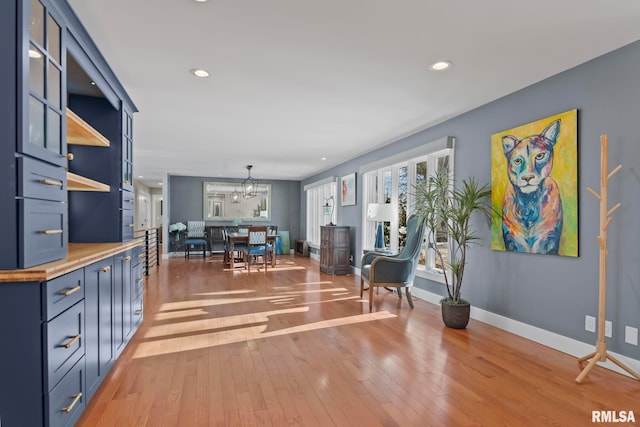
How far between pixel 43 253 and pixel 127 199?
173cm

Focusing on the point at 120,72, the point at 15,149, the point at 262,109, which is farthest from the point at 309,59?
the point at 15,149

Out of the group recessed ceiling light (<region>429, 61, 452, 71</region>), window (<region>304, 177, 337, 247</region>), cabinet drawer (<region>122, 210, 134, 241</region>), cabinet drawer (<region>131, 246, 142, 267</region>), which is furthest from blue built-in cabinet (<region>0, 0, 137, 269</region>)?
window (<region>304, 177, 337, 247</region>)

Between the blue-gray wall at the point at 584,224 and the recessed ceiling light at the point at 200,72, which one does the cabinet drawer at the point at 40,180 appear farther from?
the blue-gray wall at the point at 584,224

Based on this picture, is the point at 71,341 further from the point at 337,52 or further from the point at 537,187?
the point at 537,187

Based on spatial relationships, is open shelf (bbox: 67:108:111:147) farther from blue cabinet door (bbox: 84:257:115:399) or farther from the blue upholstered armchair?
the blue upholstered armchair

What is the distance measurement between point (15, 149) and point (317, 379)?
2.10m

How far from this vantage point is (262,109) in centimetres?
402

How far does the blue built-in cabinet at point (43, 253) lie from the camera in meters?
1.44

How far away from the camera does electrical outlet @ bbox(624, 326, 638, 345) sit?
Answer: 2473 millimetres

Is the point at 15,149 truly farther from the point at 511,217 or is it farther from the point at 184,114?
the point at 511,217

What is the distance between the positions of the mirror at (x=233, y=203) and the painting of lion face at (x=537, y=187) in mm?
8237

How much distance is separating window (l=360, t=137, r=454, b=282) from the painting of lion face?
0.82 meters
